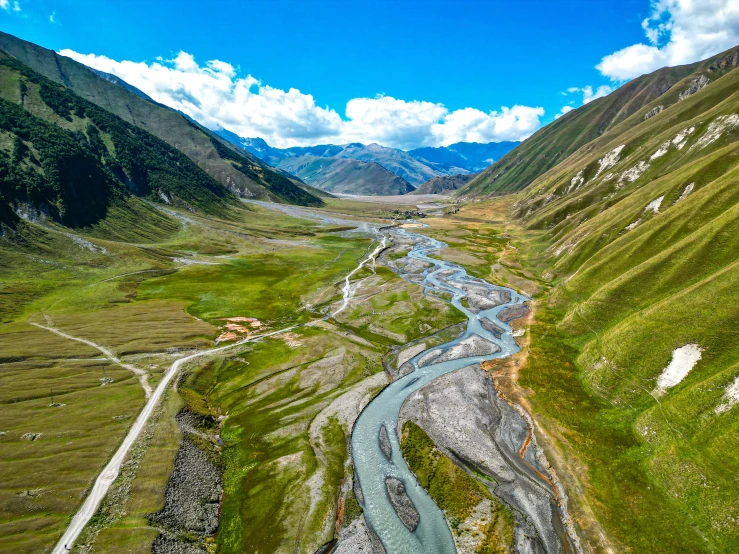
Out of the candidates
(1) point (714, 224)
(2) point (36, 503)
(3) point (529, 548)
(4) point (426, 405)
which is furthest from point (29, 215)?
(1) point (714, 224)

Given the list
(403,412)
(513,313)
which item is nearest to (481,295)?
(513,313)

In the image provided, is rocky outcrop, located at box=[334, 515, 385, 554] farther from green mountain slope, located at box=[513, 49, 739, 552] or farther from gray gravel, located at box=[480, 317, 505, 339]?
gray gravel, located at box=[480, 317, 505, 339]

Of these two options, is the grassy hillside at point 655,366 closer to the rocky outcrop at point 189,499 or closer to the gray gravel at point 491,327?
the gray gravel at point 491,327

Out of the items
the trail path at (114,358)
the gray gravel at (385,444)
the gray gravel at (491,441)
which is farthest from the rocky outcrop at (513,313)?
the trail path at (114,358)

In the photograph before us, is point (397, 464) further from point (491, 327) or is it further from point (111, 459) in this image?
point (491, 327)

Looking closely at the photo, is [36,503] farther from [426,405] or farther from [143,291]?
[143,291]

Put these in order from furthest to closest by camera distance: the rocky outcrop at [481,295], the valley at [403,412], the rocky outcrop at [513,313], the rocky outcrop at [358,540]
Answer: the rocky outcrop at [481,295] → the rocky outcrop at [513,313] → the valley at [403,412] → the rocky outcrop at [358,540]
